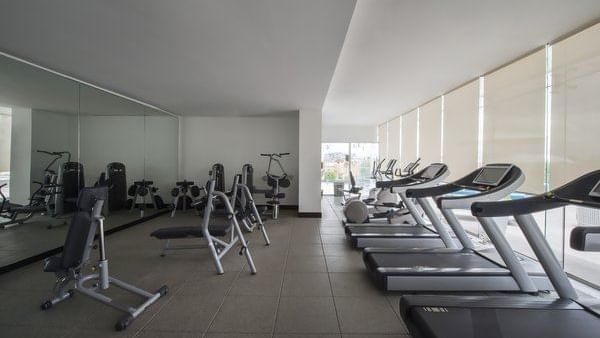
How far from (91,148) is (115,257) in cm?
237

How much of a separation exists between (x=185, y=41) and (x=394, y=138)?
7785mm

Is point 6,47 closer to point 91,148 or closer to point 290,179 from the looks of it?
point 91,148

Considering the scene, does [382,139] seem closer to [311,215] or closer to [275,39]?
[311,215]

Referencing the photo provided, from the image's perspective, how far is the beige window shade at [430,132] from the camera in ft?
21.2

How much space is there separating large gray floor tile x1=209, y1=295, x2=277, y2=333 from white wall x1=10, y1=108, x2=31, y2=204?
354 centimetres

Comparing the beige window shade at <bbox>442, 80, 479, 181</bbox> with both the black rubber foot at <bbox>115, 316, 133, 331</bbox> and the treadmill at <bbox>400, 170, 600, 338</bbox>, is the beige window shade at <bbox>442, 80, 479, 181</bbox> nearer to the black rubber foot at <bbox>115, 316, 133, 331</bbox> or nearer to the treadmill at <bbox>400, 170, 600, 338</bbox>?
the treadmill at <bbox>400, 170, 600, 338</bbox>

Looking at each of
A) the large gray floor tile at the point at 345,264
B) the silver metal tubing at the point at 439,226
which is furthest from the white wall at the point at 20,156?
the silver metal tubing at the point at 439,226

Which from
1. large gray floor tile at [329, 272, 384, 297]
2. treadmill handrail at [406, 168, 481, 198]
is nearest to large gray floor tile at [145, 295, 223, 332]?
large gray floor tile at [329, 272, 384, 297]

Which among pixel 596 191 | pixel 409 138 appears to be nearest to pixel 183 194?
pixel 409 138

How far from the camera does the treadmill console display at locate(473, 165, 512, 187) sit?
257 centimetres

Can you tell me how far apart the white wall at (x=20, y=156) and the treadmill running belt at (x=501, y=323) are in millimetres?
5041

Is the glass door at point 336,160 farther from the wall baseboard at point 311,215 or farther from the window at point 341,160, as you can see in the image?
the wall baseboard at point 311,215

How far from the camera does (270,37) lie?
2.86m

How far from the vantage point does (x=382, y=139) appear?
10453 mm
